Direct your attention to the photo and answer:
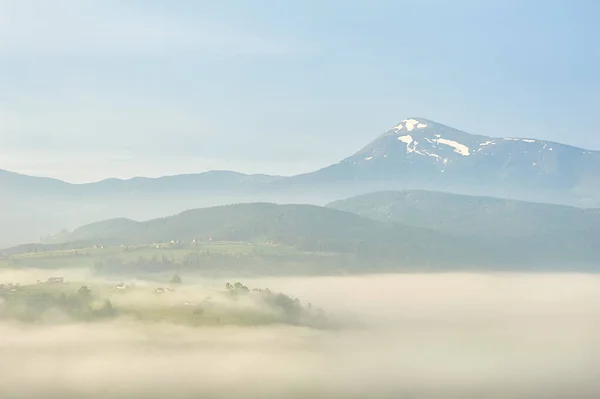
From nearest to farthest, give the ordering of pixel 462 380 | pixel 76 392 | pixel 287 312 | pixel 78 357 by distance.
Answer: pixel 76 392
pixel 78 357
pixel 462 380
pixel 287 312

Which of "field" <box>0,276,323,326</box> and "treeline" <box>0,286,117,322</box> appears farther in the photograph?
"field" <box>0,276,323,326</box>

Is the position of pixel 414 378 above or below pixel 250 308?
below

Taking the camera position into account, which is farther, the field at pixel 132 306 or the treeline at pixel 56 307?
the field at pixel 132 306

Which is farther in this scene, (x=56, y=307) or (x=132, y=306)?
(x=132, y=306)

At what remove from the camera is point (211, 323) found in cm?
16688

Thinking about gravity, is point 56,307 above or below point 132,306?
above

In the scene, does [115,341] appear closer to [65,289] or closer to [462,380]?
[65,289]

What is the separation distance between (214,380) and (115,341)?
22028mm

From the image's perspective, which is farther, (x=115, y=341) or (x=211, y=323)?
(x=211, y=323)

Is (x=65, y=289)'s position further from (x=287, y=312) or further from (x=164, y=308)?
(x=287, y=312)

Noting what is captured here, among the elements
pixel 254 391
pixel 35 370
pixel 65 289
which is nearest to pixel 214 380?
pixel 254 391

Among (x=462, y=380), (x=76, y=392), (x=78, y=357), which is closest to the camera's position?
(x=76, y=392)

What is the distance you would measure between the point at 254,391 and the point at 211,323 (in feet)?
93.0

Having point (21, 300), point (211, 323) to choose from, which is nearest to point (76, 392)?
point (211, 323)
